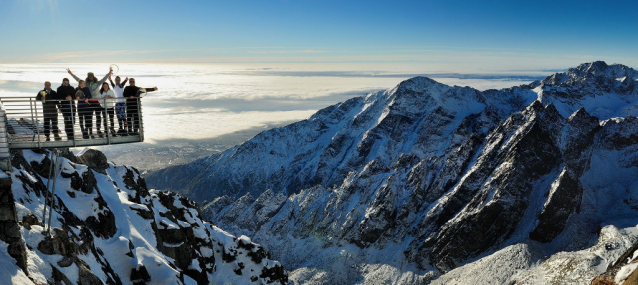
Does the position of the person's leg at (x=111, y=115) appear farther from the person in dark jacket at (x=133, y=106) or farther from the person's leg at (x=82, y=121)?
the person's leg at (x=82, y=121)

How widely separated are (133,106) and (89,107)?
9.49ft

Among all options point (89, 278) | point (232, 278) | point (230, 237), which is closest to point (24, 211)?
point (89, 278)

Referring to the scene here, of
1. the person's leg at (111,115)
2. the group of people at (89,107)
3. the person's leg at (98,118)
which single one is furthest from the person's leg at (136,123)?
the person's leg at (98,118)

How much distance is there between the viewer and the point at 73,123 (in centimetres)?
2652

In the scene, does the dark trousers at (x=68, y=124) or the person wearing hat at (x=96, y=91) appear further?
the person wearing hat at (x=96, y=91)

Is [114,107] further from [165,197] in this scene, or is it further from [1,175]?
[165,197]

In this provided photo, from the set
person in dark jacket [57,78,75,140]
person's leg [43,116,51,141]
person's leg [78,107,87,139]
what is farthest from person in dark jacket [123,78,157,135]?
person's leg [43,116,51,141]

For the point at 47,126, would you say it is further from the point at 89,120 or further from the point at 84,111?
the point at 89,120

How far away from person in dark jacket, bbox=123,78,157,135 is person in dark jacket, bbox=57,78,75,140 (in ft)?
10.9

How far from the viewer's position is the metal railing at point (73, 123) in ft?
85.0

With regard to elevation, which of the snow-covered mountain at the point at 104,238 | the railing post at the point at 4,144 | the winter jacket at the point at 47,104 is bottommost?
the snow-covered mountain at the point at 104,238

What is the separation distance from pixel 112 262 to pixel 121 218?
12477 millimetres

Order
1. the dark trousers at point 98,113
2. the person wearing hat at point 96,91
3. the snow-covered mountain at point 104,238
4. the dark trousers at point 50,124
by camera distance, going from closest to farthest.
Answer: the dark trousers at point 50,124, the person wearing hat at point 96,91, the dark trousers at point 98,113, the snow-covered mountain at point 104,238

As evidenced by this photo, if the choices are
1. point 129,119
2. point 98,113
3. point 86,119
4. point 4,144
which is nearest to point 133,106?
point 129,119
